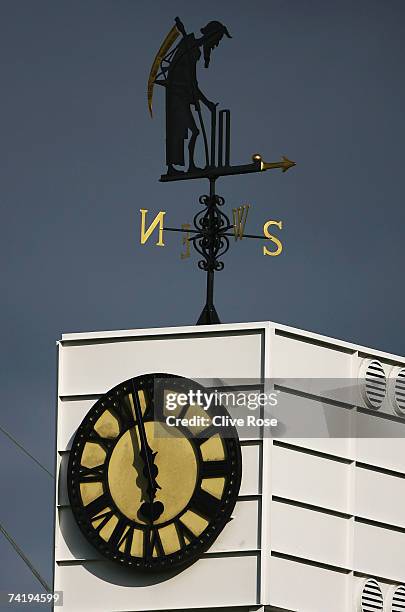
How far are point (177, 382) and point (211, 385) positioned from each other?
403 millimetres

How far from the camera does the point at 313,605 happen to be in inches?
1120

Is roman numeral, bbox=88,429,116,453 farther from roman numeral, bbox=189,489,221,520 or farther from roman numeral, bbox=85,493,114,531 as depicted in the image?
roman numeral, bbox=189,489,221,520

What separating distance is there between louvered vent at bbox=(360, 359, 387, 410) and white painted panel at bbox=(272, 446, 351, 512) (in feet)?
2.97

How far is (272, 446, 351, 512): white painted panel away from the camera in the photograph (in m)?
28.6

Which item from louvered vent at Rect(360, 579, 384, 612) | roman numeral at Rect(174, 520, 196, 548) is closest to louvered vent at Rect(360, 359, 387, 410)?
louvered vent at Rect(360, 579, 384, 612)

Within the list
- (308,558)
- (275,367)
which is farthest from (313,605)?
(275,367)

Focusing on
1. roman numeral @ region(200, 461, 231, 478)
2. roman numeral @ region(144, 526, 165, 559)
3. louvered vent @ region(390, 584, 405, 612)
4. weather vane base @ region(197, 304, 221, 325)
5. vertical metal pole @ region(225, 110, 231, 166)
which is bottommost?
louvered vent @ region(390, 584, 405, 612)

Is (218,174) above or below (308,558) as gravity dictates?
above

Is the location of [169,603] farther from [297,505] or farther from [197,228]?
[197,228]

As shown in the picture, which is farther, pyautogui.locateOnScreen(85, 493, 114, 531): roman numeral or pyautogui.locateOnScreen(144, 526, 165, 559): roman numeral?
pyautogui.locateOnScreen(85, 493, 114, 531): roman numeral

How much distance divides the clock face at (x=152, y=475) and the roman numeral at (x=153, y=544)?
0.04 ft

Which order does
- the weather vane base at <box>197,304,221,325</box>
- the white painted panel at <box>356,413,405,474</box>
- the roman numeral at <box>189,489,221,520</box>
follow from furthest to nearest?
the weather vane base at <box>197,304,221,325</box>, the white painted panel at <box>356,413,405,474</box>, the roman numeral at <box>189,489,221,520</box>

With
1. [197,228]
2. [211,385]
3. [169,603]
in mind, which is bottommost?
[169,603]

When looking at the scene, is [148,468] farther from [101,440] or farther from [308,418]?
[308,418]
